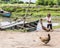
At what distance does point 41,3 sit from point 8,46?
57.1 meters

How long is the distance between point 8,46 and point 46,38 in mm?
1962

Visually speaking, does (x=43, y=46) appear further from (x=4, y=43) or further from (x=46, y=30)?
(x=46, y=30)

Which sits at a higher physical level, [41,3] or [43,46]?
[43,46]

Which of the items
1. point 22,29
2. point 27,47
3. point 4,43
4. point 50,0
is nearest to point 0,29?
point 22,29

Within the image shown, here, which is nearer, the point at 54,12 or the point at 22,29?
the point at 22,29

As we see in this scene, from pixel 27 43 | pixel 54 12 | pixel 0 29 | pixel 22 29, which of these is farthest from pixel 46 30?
pixel 54 12

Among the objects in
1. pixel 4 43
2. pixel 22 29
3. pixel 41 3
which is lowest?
pixel 41 3

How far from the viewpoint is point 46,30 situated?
2031cm

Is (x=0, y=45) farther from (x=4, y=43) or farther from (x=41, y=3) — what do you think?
(x=41, y=3)

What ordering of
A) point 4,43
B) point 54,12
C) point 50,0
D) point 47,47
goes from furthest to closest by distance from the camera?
point 50,0 < point 54,12 < point 4,43 < point 47,47

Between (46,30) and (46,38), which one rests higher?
(46,38)

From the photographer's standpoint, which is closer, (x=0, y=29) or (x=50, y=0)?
(x=0, y=29)

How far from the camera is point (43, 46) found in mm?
13539

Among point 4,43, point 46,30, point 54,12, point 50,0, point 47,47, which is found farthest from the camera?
point 50,0
